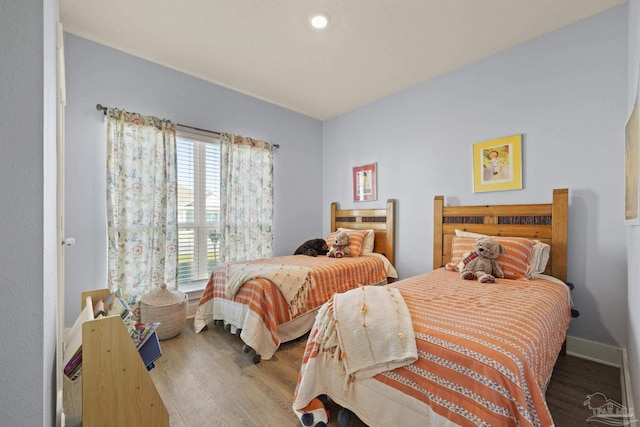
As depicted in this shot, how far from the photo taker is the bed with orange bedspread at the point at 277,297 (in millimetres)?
2260

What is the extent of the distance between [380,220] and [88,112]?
10.8 ft

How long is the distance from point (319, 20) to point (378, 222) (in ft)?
7.79

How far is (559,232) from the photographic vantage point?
230cm

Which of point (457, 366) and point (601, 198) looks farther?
point (601, 198)

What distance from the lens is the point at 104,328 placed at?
4.22 feet

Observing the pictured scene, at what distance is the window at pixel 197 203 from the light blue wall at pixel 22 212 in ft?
8.18

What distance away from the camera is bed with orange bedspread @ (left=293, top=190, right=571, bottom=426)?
1031 millimetres

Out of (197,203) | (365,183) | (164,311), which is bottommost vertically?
(164,311)

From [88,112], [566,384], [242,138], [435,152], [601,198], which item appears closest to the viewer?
[566,384]

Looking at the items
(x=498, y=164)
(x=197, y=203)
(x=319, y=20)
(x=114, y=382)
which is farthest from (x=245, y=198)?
(x=498, y=164)

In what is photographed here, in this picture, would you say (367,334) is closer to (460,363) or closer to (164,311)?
(460,363)

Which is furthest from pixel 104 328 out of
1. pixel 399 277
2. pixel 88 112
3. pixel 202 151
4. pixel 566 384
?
pixel 399 277

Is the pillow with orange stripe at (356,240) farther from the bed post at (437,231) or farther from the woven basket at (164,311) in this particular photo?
the woven basket at (164,311)

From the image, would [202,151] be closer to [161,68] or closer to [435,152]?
[161,68]
